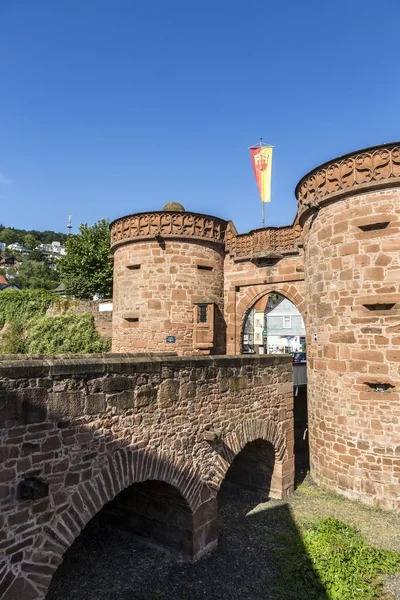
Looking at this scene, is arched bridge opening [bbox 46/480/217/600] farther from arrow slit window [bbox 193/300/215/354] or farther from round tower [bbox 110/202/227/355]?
arrow slit window [bbox 193/300/215/354]

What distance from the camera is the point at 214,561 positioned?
22.1 ft

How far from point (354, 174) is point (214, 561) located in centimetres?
859

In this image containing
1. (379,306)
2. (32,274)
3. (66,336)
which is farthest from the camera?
(32,274)

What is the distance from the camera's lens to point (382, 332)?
9109 millimetres

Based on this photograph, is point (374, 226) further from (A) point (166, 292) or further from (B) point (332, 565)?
(A) point (166, 292)

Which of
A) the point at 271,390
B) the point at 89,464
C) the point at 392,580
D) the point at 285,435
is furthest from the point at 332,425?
the point at 89,464

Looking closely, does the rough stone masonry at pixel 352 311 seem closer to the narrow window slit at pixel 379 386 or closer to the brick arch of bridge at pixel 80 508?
the narrow window slit at pixel 379 386

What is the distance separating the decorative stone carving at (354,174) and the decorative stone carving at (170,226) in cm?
460

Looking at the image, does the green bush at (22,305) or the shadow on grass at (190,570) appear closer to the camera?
the shadow on grass at (190,570)

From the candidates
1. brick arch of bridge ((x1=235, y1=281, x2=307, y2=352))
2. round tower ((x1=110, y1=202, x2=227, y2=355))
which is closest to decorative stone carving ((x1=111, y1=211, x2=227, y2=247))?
round tower ((x1=110, y1=202, x2=227, y2=355))

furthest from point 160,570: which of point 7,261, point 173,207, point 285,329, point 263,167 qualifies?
point 7,261

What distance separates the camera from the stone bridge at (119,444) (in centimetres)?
427

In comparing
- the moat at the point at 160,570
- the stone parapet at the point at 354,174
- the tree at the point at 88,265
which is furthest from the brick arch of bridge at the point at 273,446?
the tree at the point at 88,265

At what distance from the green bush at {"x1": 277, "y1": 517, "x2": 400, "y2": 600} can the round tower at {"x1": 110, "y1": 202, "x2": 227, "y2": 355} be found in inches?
295
